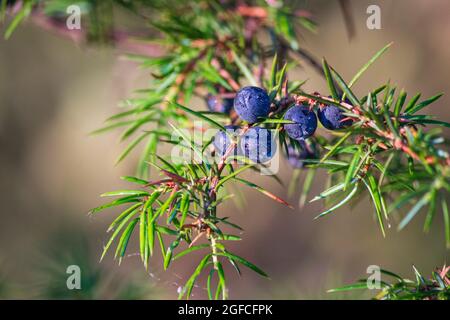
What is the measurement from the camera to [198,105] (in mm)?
2070

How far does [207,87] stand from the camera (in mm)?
761

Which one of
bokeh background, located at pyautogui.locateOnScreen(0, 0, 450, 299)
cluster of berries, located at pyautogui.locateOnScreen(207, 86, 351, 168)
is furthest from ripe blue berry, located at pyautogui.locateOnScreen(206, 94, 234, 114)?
bokeh background, located at pyautogui.locateOnScreen(0, 0, 450, 299)

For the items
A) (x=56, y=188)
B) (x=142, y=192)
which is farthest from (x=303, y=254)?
(x=142, y=192)

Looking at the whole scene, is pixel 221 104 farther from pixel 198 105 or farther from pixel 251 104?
pixel 198 105

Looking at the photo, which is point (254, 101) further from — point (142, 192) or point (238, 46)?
point (238, 46)

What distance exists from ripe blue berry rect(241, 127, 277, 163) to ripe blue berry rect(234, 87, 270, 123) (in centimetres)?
2

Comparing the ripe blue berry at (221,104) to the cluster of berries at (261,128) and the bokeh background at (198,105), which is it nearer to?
the cluster of berries at (261,128)

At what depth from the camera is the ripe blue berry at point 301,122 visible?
1.63 ft

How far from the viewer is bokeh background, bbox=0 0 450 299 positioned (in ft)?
6.24

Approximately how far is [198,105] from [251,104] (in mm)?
1573

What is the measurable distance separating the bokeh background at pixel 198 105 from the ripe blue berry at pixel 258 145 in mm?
1277

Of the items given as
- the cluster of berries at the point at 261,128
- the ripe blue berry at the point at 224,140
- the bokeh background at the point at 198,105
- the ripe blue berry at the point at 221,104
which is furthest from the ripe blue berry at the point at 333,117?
the bokeh background at the point at 198,105

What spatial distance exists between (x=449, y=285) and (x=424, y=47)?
1629mm

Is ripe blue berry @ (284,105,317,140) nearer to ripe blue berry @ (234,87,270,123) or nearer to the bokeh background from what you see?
ripe blue berry @ (234,87,270,123)
